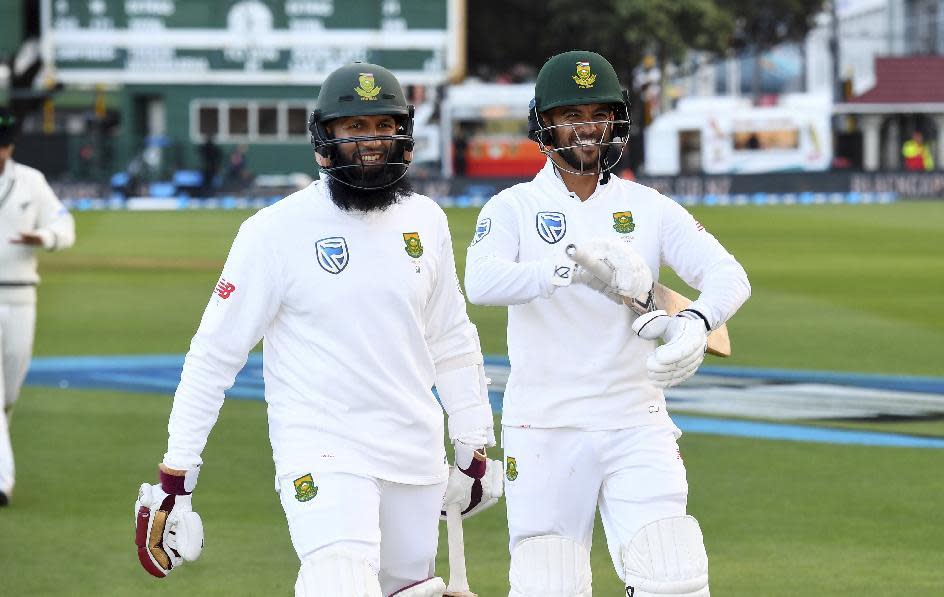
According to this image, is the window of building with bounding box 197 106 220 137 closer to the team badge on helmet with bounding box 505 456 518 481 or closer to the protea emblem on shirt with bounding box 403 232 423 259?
the team badge on helmet with bounding box 505 456 518 481

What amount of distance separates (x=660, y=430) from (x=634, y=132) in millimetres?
48628

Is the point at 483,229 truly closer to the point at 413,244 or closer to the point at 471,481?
the point at 413,244

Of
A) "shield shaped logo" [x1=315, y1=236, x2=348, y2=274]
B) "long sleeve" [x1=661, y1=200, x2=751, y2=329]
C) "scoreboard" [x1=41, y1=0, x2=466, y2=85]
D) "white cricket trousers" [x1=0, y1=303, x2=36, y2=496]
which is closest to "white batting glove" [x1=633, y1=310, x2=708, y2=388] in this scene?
"long sleeve" [x1=661, y1=200, x2=751, y2=329]

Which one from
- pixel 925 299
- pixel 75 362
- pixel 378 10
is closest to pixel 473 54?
pixel 378 10

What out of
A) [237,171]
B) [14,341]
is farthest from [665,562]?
[237,171]

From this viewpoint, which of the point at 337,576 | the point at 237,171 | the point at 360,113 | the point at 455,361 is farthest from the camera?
the point at 237,171

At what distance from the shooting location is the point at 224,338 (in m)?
5.07

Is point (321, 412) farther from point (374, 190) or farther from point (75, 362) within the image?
point (75, 362)

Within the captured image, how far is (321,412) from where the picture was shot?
16.6ft

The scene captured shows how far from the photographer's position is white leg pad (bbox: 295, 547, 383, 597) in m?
4.80

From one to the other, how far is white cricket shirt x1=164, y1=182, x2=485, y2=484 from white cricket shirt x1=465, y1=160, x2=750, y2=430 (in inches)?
22.2

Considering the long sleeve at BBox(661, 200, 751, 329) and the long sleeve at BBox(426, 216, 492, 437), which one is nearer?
the long sleeve at BBox(426, 216, 492, 437)

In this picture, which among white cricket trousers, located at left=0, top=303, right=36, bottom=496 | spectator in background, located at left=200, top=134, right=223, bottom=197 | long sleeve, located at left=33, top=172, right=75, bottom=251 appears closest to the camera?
white cricket trousers, located at left=0, top=303, right=36, bottom=496

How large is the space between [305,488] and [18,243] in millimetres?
4890
